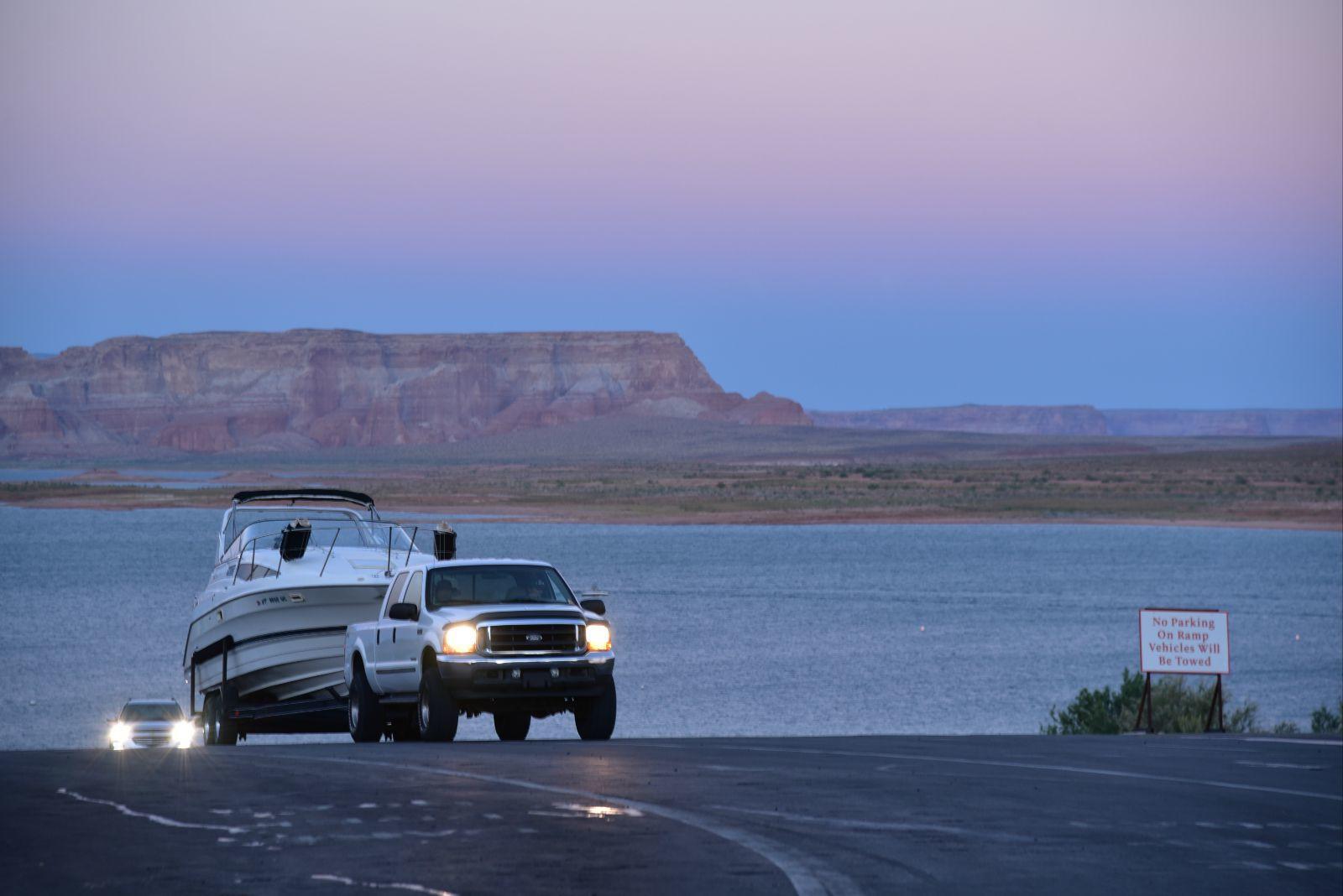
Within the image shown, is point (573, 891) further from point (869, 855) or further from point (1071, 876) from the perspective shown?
point (1071, 876)

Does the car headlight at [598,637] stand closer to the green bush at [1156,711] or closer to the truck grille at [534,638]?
the truck grille at [534,638]

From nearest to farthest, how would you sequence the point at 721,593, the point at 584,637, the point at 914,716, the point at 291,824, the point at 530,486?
the point at 291,824, the point at 584,637, the point at 914,716, the point at 721,593, the point at 530,486

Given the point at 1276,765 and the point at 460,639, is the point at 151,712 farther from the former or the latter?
the point at 1276,765

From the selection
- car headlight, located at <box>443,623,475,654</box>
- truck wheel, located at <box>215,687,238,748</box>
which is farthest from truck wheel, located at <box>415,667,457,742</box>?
truck wheel, located at <box>215,687,238,748</box>

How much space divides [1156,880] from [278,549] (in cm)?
1512

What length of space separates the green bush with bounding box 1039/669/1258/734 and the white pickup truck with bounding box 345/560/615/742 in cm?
1565

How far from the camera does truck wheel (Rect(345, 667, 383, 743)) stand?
20141 millimetres

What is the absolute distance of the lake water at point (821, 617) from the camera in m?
46.8

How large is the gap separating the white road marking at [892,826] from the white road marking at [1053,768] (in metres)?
3.45

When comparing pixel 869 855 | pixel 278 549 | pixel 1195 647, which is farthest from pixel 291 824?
pixel 1195 647

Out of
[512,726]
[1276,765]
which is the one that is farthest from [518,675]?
[1276,765]

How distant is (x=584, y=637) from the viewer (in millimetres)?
19094

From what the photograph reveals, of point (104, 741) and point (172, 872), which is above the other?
point (172, 872)

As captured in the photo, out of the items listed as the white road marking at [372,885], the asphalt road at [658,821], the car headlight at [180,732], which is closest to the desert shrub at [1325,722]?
the asphalt road at [658,821]
